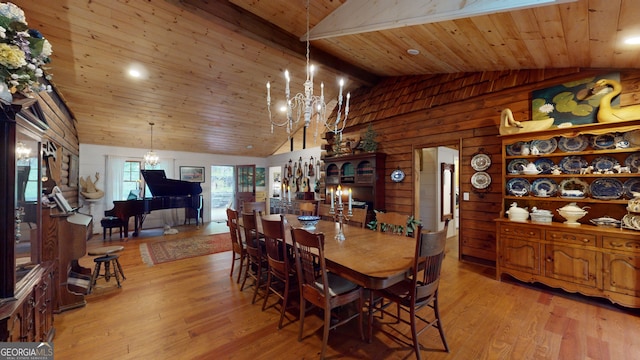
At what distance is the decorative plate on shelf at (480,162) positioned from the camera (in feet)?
12.3

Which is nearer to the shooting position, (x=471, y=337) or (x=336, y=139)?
(x=471, y=337)

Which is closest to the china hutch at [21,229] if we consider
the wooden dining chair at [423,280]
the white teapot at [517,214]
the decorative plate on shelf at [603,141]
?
the wooden dining chair at [423,280]

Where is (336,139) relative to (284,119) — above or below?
below

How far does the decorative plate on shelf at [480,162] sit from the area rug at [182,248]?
468cm

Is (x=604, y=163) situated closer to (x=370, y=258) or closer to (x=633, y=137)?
(x=633, y=137)

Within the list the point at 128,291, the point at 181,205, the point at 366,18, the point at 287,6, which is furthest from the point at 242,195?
the point at 366,18

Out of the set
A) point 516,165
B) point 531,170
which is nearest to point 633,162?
point 531,170

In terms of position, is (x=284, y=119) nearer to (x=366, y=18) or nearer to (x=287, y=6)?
(x=287, y=6)

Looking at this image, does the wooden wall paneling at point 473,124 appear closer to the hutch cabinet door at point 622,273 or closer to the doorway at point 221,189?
the hutch cabinet door at point 622,273

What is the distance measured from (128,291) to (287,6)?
13.5 ft

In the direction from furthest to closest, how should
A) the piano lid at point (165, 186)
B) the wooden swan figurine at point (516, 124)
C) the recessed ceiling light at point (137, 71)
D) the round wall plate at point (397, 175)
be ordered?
1. the piano lid at point (165, 186)
2. the round wall plate at point (397, 175)
3. the recessed ceiling light at point (137, 71)
4. the wooden swan figurine at point (516, 124)

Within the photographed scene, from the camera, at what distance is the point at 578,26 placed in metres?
2.13

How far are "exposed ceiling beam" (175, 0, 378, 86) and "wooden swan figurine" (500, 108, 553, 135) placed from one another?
283 cm

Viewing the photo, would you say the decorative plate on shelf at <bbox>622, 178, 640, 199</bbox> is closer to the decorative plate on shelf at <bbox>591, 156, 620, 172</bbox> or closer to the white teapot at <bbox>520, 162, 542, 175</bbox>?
the decorative plate on shelf at <bbox>591, 156, 620, 172</bbox>
